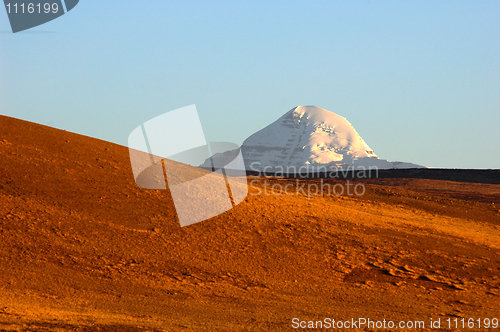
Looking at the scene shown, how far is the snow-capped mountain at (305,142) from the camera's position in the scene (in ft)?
440

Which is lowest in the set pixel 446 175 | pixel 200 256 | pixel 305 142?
pixel 305 142

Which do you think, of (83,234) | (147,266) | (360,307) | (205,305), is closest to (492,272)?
(360,307)

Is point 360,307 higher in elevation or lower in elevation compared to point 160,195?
lower

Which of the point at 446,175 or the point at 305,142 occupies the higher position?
the point at 446,175

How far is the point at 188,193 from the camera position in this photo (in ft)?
62.6

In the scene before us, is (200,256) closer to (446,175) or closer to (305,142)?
(446,175)

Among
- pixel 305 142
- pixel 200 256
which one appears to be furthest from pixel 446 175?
pixel 305 142

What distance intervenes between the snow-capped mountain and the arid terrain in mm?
105113

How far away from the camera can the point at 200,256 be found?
50.7 feet

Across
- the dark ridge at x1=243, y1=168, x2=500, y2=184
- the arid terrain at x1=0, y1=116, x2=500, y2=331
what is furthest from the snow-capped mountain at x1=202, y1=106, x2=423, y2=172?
the arid terrain at x1=0, y1=116, x2=500, y2=331

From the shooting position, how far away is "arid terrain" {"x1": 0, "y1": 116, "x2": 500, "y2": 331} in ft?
38.5

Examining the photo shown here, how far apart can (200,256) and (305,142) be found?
12871 cm

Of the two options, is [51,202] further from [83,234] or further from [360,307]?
[360,307]

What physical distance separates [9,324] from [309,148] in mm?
131476
